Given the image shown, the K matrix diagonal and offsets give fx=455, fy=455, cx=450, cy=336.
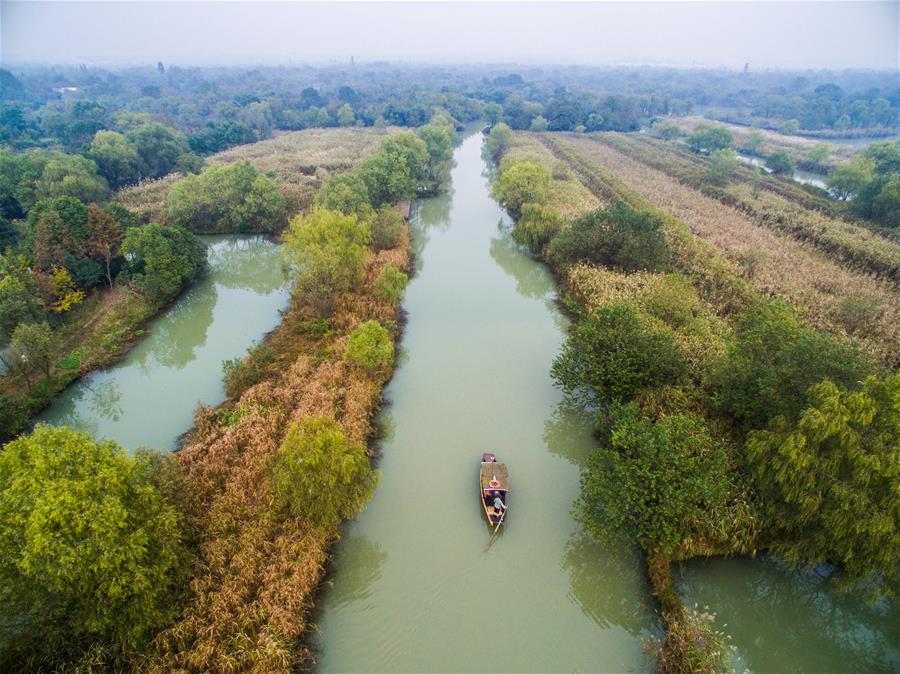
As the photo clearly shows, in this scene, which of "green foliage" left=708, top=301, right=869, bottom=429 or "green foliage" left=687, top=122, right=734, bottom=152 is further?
"green foliage" left=687, top=122, right=734, bottom=152

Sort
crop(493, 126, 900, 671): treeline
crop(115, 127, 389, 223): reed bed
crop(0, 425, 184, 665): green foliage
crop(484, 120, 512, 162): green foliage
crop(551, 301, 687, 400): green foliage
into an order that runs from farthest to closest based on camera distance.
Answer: crop(484, 120, 512, 162): green foliage → crop(115, 127, 389, 223): reed bed → crop(551, 301, 687, 400): green foliage → crop(493, 126, 900, 671): treeline → crop(0, 425, 184, 665): green foliage

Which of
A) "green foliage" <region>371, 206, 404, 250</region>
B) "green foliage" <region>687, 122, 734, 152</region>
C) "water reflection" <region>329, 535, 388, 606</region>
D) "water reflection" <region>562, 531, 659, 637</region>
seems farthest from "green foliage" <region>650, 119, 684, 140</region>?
"water reflection" <region>329, 535, 388, 606</region>

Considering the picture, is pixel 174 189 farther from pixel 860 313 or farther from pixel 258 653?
pixel 860 313

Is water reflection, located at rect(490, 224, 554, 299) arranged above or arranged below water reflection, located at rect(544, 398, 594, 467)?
above

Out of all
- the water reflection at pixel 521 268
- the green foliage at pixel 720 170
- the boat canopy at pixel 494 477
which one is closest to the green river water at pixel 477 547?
the boat canopy at pixel 494 477

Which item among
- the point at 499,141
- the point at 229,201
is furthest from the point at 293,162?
the point at 499,141

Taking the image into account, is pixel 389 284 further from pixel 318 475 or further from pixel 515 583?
pixel 515 583

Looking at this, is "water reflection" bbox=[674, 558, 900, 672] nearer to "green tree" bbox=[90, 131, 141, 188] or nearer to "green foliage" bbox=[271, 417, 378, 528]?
"green foliage" bbox=[271, 417, 378, 528]
